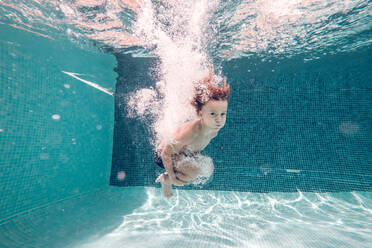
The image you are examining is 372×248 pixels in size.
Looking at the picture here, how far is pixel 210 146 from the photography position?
873cm

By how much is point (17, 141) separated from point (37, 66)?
9.01ft

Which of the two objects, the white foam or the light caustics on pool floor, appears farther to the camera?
the white foam

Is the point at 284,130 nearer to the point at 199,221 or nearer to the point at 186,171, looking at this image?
the point at 199,221

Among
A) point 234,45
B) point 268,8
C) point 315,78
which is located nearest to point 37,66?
point 234,45

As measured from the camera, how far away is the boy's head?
2588 mm

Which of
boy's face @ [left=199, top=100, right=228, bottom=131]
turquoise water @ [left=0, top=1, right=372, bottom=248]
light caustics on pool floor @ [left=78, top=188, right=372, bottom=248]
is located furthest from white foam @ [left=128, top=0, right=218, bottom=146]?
light caustics on pool floor @ [left=78, top=188, right=372, bottom=248]

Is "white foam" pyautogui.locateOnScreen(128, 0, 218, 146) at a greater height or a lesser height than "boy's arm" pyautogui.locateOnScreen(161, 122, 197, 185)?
greater

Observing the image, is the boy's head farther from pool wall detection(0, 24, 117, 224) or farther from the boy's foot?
pool wall detection(0, 24, 117, 224)

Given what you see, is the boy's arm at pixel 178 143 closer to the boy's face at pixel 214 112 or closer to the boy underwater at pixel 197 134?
the boy underwater at pixel 197 134

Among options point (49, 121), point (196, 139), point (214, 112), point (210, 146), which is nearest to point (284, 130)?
point (210, 146)

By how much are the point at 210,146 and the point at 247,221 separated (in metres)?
3.97

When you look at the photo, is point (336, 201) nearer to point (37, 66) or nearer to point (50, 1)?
point (50, 1)

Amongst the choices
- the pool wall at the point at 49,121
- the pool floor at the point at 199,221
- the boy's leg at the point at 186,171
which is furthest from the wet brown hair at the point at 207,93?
the pool wall at the point at 49,121

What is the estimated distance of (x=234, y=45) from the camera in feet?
24.8
